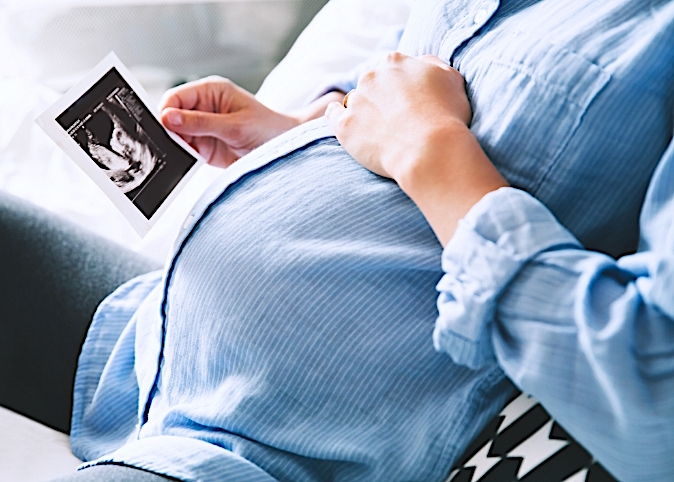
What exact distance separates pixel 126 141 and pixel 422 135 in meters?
0.40

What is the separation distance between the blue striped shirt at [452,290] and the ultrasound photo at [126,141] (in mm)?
151

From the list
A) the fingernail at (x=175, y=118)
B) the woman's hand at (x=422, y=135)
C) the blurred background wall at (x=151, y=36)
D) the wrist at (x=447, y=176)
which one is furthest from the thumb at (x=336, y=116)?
the blurred background wall at (x=151, y=36)

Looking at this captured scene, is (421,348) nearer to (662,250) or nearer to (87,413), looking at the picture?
(662,250)

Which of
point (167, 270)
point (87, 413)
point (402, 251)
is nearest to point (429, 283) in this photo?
point (402, 251)

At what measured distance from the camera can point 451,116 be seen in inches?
23.0

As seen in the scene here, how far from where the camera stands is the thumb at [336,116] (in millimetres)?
677

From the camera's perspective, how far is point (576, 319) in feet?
1.54

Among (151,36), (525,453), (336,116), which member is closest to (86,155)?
(336,116)

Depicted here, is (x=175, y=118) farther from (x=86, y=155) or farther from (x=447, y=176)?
(x=447, y=176)

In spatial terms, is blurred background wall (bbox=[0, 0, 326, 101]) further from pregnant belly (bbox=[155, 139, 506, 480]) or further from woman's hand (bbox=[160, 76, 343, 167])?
pregnant belly (bbox=[155, 139, 506, 480])

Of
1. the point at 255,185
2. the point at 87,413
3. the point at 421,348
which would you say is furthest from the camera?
the point at 87,413

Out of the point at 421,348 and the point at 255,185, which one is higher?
the point at 255,185

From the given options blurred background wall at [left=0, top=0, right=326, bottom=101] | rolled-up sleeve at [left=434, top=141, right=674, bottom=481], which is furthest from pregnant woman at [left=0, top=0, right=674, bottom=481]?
blurred background wall at [left=0, top=0, right=326, bottom=101]

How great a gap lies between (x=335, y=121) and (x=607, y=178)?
0.88ft
